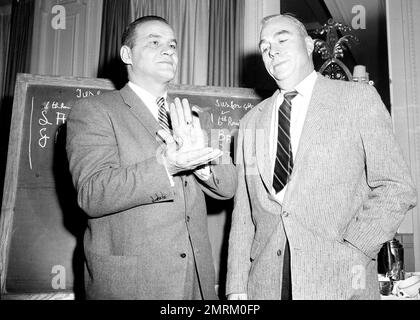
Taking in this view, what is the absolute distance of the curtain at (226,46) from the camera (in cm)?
353

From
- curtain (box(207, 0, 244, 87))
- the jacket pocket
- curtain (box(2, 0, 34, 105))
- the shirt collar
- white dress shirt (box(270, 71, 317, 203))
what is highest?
curtain (box(2, 0, 34, 105))

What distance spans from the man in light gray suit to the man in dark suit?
0.19 metres

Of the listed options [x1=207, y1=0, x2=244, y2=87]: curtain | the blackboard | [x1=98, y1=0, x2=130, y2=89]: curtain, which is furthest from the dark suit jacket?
[x1=98, y1=0, x2=130, y2=89]: curtain

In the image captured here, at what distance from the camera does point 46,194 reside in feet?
7.71

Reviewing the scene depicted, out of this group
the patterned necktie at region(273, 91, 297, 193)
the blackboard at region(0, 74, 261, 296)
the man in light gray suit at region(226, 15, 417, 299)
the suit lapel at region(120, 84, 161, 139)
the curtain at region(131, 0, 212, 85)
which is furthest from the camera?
the curtain at region(131, 0, 212, 85)

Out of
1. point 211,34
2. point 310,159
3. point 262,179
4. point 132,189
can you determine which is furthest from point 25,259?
point 211,34

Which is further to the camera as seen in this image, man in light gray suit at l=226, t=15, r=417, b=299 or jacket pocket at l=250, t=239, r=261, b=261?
jacket pocket at l=250, t=239, r=261, b=261

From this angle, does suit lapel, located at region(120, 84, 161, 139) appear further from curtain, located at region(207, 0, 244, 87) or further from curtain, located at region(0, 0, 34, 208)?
curtain, located at region(0, 0, 34, 208)

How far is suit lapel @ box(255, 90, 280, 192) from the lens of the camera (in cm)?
156

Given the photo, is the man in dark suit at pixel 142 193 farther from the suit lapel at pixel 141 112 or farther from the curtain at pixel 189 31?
the curtain at pixel 189 31

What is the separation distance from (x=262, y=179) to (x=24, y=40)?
4550 millimetres

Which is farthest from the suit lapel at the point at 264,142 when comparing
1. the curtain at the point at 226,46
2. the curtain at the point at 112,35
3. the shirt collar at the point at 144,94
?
the curtain at the point at 112,35

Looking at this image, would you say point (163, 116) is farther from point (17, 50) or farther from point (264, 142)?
point (17, 50)

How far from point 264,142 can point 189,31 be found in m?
2.55
